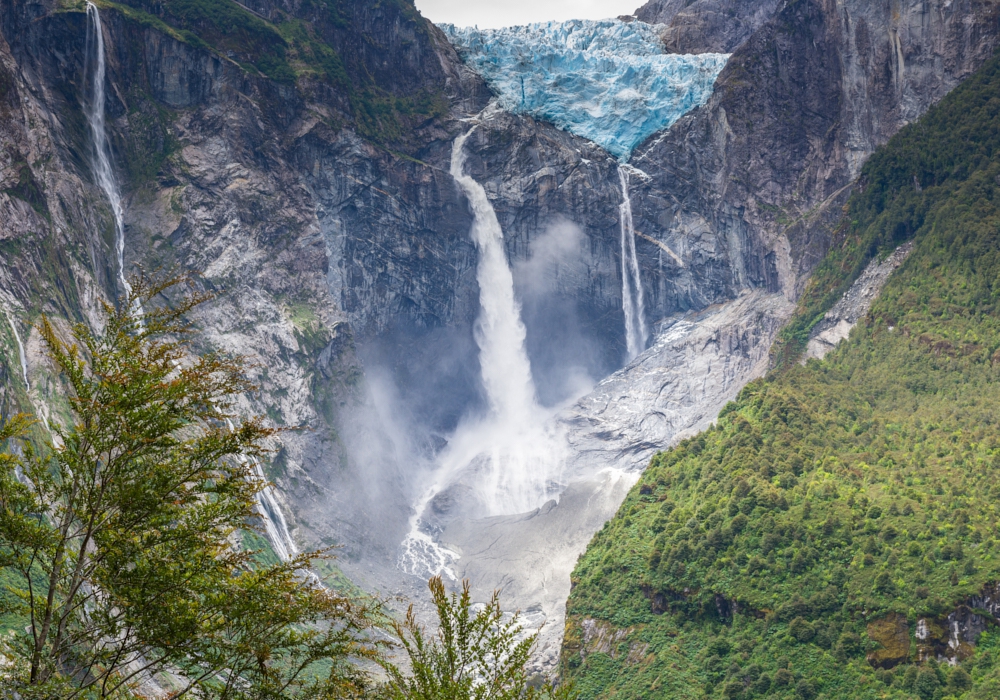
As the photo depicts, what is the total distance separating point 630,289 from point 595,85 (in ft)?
70.8

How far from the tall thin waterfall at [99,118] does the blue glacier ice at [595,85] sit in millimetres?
37560

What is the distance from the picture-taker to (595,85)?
328 feet

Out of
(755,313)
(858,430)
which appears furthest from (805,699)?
(755,313)

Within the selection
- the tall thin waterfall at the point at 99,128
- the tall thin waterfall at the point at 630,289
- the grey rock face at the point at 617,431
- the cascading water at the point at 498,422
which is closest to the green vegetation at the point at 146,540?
the grey rock face at the point at 617,431

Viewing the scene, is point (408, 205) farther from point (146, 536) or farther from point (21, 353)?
point (146, 536)

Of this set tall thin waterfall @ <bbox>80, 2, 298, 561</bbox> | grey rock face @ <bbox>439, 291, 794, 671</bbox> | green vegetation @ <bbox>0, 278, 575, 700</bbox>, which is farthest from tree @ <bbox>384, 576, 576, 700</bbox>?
tall thin waterfall @ <bbox>80, 2, 298, 561</bbox>

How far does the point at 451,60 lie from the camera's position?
330 ft

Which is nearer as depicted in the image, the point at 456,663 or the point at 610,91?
the point at 456,663

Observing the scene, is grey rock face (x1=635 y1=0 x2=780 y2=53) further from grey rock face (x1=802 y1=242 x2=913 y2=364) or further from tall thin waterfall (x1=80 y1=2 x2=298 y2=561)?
tall thin waterfall (x1=80 y1=2 x2=298 y2=561)

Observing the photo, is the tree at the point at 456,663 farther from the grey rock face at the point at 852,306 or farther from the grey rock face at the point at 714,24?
the grey rock face at the point at 714,24

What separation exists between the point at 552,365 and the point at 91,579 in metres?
83.3

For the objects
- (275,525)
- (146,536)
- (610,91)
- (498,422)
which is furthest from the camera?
(610,91)

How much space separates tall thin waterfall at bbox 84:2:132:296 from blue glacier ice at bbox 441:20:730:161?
37.6 metres

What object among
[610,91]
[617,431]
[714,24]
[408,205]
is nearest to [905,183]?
[617,431]
